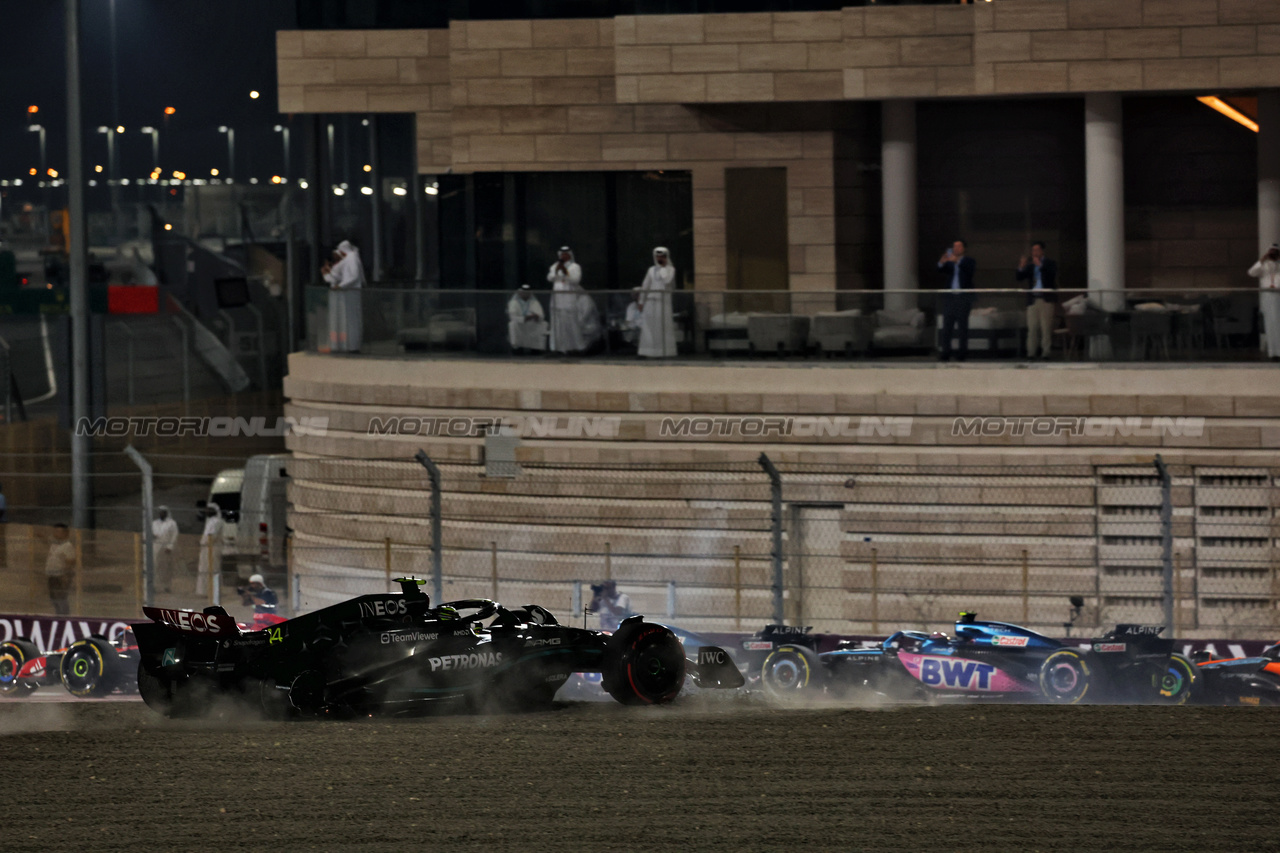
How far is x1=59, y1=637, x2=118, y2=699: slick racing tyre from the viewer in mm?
14070

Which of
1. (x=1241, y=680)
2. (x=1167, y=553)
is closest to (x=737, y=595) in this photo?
(x=1167, y=553)

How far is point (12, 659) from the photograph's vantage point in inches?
598

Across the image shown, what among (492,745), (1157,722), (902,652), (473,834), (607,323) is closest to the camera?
(473,834)

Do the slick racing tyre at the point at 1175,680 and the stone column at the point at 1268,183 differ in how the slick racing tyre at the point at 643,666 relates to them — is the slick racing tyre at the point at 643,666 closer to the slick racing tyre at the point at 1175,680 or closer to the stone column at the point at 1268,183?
the slick racing tyre at the point at 1175,680

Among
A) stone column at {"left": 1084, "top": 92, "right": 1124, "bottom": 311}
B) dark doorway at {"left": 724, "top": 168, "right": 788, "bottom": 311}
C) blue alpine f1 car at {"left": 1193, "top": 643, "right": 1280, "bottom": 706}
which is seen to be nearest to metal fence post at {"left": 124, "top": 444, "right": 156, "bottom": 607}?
blue alpine f1 car at {"left": 1193, "top": 643, "right": 1280, "bottom": 706}

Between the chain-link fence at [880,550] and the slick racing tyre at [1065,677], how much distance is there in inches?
33.5

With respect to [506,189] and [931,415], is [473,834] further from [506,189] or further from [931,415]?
[506,189]

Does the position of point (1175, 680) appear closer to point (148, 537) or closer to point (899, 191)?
point (148, 537)

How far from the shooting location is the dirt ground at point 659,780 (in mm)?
8961

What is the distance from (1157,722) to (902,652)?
294 centimetres

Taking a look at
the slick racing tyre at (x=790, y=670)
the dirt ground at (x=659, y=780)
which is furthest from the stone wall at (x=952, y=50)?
the dirt ground at (x=659, y=780)

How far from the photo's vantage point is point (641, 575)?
15.8 meters

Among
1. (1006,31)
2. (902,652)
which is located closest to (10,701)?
(902,652)

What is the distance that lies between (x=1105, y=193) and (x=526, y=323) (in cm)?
746
